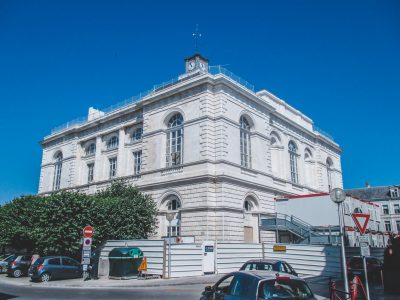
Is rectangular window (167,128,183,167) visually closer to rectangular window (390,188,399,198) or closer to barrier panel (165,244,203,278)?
barrier panel (165,244,203,278)

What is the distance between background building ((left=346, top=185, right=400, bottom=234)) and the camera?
202 feet

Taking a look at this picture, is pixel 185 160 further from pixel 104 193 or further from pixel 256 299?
pixel 256 299

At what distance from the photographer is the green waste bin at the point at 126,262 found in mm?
19938

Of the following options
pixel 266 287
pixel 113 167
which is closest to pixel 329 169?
pixel 113 167

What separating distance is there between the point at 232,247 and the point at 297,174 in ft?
59.5

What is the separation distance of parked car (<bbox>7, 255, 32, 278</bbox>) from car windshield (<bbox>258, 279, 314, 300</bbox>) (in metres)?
21.6

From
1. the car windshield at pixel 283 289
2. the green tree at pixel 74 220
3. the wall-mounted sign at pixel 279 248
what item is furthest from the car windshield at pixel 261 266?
the green tree at pixel 74 220

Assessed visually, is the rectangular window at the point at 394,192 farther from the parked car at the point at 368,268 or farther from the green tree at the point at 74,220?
the green tree at the point at 74,220

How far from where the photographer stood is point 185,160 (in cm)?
2884

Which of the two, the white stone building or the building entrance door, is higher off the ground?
the white stone building

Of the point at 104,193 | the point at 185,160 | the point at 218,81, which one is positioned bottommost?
the point at 104,193

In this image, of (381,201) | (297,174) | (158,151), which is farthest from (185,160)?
(381,201)

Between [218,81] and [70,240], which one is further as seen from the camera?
[218,81]

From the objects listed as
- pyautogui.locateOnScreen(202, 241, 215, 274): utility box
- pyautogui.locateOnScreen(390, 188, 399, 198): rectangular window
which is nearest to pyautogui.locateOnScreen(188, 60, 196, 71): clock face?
pyautogui.locateOnScreen(202, 241, 215, 274): utility box
